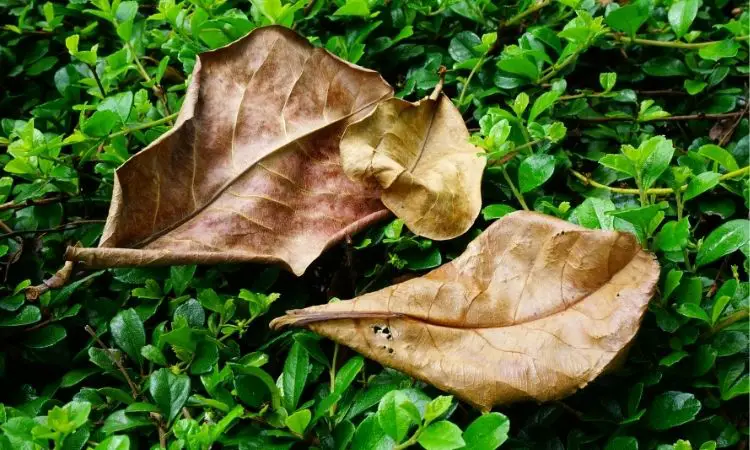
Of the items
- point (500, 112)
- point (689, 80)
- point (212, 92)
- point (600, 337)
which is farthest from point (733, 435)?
point (212, 92)

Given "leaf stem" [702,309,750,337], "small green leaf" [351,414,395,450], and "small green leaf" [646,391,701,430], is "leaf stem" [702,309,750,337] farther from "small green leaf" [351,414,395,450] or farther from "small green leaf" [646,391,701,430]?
"small green leaf" [351,414,395,450]

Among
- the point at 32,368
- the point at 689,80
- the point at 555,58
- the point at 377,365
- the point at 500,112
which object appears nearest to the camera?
the point at 377,365

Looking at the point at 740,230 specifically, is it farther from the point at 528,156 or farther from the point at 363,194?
the point at 363,194

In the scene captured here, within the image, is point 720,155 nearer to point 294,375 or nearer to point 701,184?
point 701,184

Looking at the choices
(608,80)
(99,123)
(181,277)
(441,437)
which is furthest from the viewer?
(608,80)

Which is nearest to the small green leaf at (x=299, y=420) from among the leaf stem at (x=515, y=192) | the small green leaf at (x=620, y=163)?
the leaf stem at (x=515, y=192)

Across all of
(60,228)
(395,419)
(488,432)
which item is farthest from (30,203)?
(488,432)

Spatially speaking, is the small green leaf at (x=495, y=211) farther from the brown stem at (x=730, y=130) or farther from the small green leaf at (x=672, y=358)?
the brown stem at (x=730, y=130)
